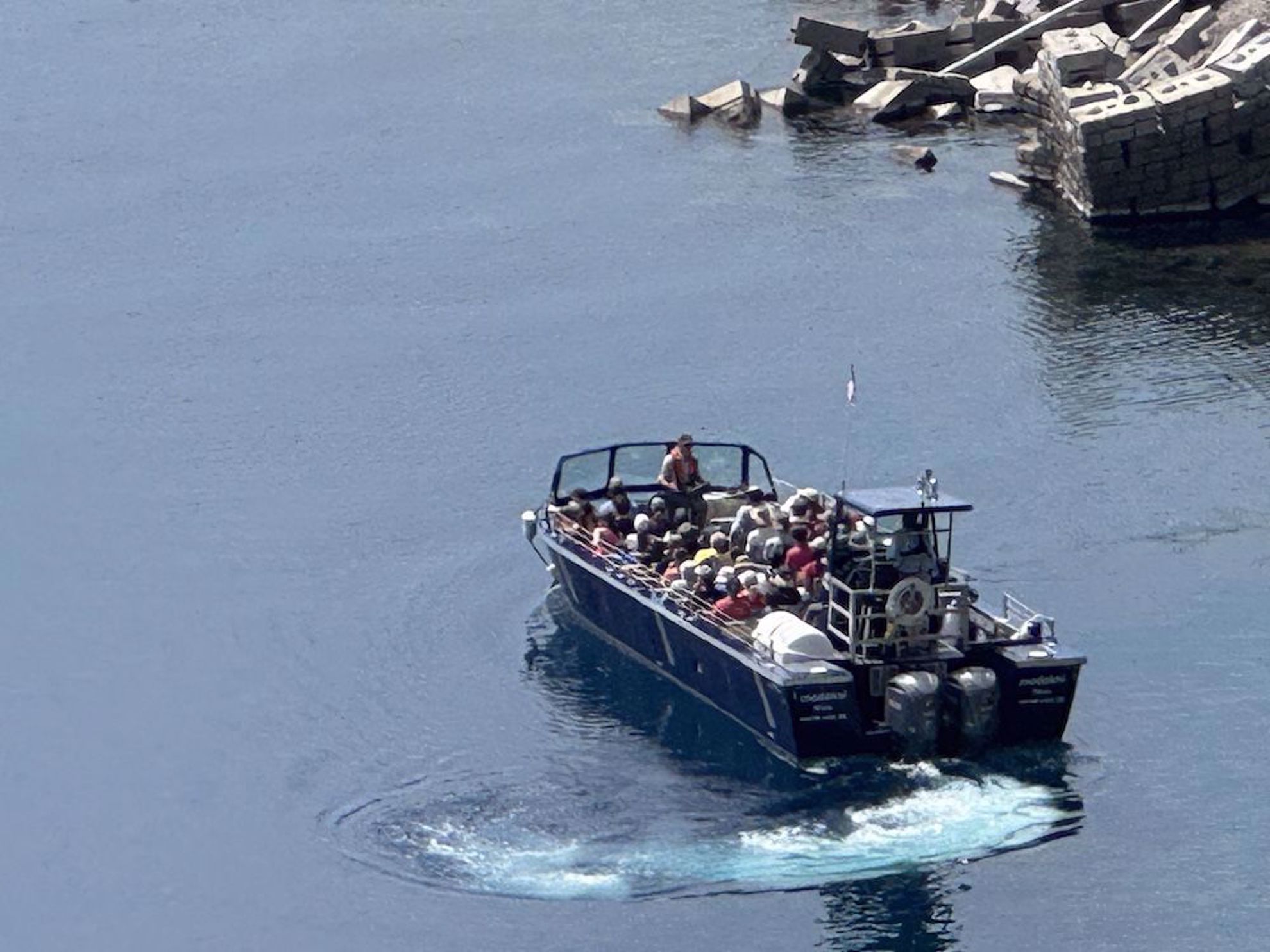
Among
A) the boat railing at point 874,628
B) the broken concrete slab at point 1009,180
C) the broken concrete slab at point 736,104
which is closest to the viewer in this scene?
the boat railing at point 874,628

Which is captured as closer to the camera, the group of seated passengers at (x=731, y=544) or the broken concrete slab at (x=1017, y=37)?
the group of seated passengers at (x=731, y=544)

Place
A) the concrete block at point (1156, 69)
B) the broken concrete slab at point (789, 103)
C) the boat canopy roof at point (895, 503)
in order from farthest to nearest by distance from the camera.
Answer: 1. the broken concrete slab at point (789, 103)
2. the concrete block at point (1156, 69)
3. the boat canopy roof at point (895, 503)

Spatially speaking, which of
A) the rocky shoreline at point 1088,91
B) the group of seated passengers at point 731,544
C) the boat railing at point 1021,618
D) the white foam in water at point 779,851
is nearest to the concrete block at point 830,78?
the rocky shoreline at point 1088,91

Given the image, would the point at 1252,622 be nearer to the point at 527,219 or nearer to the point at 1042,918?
the point at 1042,918

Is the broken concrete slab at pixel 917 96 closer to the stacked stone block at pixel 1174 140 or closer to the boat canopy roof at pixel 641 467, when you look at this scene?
the stacked stone block at pixel 1174 140

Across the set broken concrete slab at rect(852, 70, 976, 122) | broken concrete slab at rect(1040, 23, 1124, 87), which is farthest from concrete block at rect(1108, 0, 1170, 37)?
broken concrete slab at rect(1040, 23, 1124, 87)

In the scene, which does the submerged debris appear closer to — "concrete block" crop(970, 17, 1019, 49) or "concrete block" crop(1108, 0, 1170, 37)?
"concrete block" crop(970, 17, 1019, 49)

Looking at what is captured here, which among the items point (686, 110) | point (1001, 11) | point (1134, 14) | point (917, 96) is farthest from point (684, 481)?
point (1001, 11)
